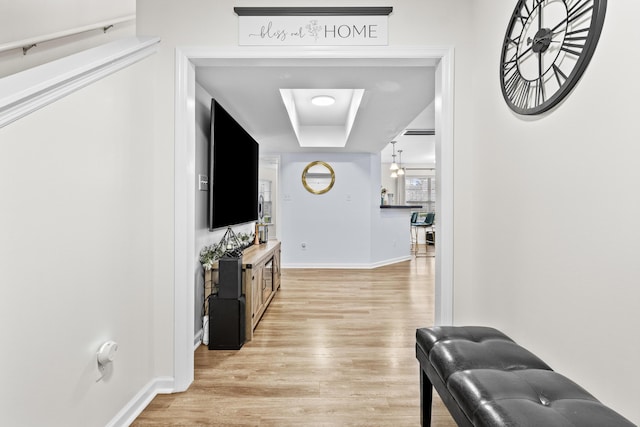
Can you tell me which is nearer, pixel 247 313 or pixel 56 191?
pixel 56 191

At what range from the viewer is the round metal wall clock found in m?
Result: 1.10

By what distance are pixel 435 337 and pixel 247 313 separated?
5.67 ft

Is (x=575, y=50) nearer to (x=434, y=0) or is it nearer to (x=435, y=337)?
(x=434, y=0)

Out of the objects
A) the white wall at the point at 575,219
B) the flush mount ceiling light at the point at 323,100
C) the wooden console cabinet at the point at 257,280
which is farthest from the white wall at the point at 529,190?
the flush mount ceiling light at the point at 323,100

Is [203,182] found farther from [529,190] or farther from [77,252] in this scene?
[529,190]

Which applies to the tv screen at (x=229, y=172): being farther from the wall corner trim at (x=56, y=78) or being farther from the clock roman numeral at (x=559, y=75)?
the clock roman numeral at (x=559, y=75)

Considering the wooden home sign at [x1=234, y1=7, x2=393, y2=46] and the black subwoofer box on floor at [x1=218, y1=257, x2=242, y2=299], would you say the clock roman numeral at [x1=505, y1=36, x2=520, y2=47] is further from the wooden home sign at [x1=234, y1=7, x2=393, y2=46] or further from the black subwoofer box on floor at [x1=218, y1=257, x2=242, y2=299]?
the black subwoofer box on floor at [x1=218, y1=257, x2=242, y2=299]

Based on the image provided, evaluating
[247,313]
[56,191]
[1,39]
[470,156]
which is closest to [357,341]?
[247,313]

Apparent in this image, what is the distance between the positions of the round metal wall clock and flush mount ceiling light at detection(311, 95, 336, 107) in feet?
8.48

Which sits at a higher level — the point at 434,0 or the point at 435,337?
the point at 434,0

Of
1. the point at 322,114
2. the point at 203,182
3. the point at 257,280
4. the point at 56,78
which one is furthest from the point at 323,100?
the point at 56,78

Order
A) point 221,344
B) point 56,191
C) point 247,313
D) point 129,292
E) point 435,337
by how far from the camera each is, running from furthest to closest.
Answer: point 247,313 < point 221,344 < point 129,292 < point 435,337 < point 56,191

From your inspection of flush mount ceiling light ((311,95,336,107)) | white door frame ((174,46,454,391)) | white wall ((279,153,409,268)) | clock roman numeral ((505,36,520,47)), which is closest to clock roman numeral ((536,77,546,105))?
clock roman numeral ((505,36,520,47))

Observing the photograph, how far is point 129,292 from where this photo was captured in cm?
170
